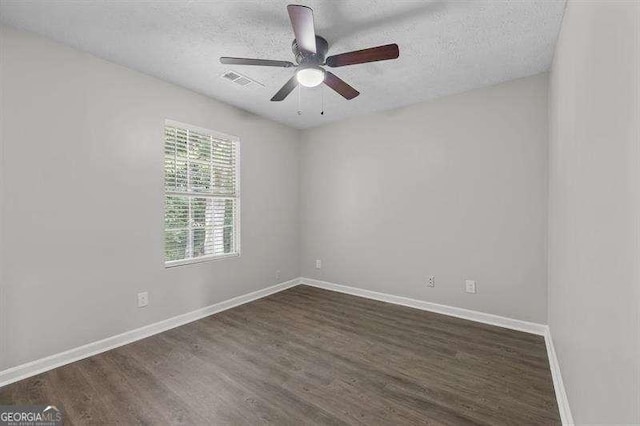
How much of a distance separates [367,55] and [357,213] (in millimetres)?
2449

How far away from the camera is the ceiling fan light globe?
2.01 meters

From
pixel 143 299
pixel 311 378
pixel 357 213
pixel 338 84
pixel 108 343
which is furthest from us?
pixel 357 213

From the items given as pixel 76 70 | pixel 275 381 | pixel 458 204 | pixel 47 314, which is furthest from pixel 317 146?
pixel 47 314

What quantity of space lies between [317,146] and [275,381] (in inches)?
132

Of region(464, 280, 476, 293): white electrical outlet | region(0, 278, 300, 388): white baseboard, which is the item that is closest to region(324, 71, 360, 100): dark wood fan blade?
region(464, 280, 476, 293): white electrical outlet

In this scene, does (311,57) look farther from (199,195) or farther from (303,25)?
(199,195)

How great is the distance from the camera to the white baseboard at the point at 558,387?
1607 mm

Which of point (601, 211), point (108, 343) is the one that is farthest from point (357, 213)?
point (108, 343)

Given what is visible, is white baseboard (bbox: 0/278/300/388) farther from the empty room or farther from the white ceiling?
the white ceiling

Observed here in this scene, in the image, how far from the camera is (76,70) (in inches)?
91.8

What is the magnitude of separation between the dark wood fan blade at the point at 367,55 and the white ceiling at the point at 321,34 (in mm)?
314

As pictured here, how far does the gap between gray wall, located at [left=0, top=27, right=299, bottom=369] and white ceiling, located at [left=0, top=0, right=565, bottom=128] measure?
25cm

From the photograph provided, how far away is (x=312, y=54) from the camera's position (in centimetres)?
197

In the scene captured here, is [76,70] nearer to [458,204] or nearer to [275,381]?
[275,381]
